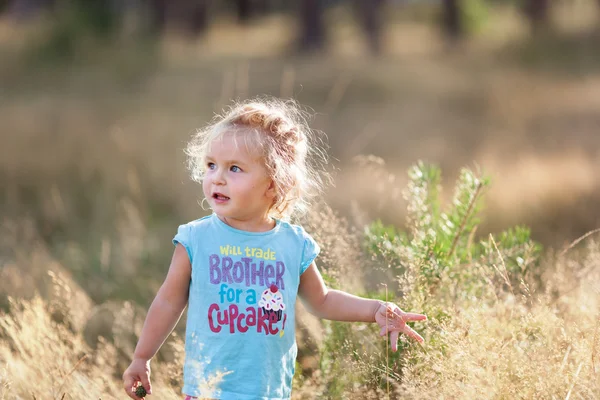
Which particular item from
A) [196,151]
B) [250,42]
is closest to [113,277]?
[196,151]

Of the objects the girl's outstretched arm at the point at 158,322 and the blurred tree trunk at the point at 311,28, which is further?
the blurred tree trunk at the point at 311,28

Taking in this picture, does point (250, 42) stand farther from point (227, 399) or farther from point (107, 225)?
point (227, 399)

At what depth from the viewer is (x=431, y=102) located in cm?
1505

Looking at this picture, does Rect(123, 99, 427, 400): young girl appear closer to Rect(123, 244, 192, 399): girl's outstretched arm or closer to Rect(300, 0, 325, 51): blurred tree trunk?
Rect(123, 244, 192, 399): girl's outstretched arm

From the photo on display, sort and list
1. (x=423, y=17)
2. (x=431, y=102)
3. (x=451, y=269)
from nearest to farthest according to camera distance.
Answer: (x=451, y=269) < (x=431, y=102) < (x=423, y=17)

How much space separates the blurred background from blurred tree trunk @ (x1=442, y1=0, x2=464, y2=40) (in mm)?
40

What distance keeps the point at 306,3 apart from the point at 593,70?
7300 millimetres

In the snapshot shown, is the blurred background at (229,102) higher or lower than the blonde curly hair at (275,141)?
higher

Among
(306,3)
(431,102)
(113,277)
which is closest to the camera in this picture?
(113,277)

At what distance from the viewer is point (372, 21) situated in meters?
23.1

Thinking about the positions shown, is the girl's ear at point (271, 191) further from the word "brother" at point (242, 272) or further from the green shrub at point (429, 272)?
the green shrub at point (429, 272)

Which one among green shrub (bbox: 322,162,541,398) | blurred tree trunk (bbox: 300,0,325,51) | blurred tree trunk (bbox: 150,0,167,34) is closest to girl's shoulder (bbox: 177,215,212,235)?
green shrub (bbox: 322,162,541,398)

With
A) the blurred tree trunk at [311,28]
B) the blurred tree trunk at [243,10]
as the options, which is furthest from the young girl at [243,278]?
the blurred tree trunk at [243,10]

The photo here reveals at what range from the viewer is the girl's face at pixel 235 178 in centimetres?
269
